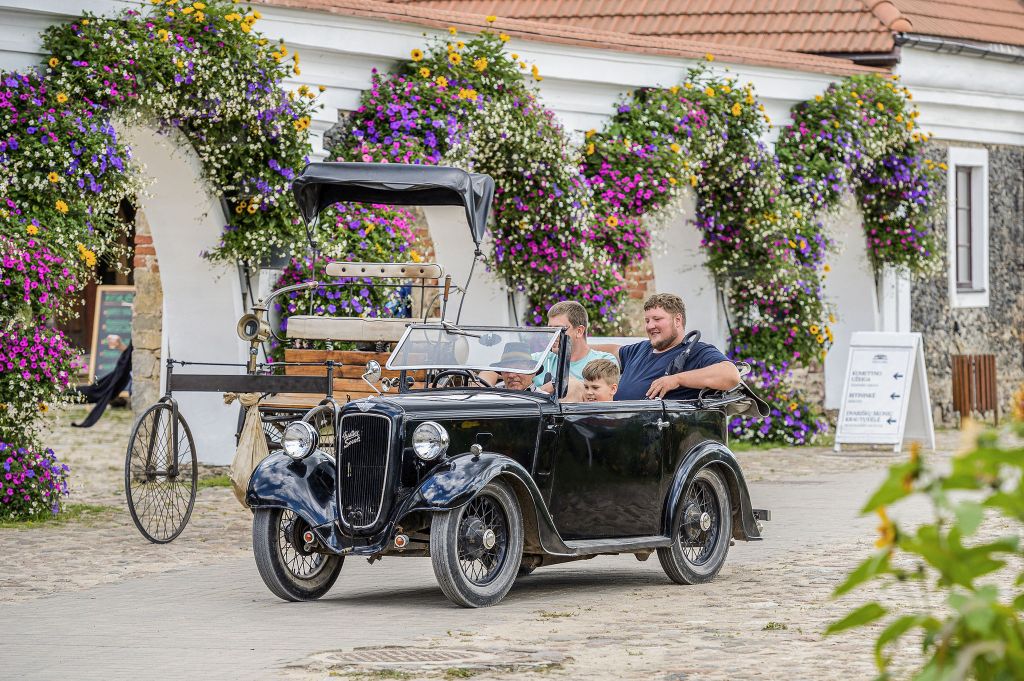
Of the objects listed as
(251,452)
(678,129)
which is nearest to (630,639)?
(251,452)

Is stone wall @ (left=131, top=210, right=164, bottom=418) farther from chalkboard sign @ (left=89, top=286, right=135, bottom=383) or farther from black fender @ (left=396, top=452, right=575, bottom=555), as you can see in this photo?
black fender @ (left=396, top=452, right=575, bottom=555)

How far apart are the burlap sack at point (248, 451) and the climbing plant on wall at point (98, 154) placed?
151 cm

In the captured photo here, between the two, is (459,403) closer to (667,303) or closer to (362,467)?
(362,467)

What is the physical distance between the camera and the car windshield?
8273 millimetres

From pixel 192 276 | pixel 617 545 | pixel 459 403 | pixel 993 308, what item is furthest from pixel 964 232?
pixel 459 403

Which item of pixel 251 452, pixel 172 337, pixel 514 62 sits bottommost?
pixel 251 452

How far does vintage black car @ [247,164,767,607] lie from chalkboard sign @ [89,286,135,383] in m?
13.9

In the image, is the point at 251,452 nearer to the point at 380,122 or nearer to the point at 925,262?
the point at 380,122

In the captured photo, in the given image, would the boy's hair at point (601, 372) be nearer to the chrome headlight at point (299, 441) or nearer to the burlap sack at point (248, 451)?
the chrome headlight at point (299, 441)

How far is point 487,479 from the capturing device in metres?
7.24

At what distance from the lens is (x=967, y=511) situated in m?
2.52

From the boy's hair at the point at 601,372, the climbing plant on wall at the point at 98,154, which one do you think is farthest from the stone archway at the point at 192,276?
the boy's hair at the point at 601,372

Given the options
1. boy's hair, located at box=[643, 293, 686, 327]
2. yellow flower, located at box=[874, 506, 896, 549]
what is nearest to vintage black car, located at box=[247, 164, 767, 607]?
boy's hair, located at box=[643, 293, 686, 327]

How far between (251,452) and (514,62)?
5672 millimetres
